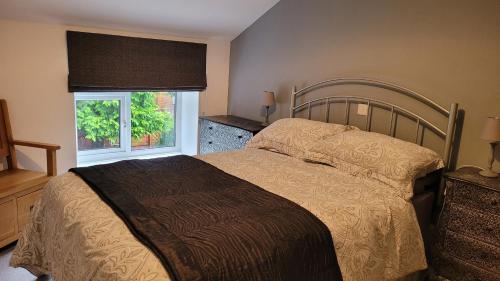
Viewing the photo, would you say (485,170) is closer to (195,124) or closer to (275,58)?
(275,58)

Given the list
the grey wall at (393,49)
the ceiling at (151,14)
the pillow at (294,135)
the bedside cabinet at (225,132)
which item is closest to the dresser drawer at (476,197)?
the grey wall at (393,49)

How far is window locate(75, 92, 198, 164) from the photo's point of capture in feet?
12.4

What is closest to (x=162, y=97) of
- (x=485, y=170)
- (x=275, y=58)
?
(x=275, y=58)

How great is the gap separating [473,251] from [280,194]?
45.4 inches

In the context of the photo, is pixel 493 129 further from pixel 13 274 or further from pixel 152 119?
pixel 152 119

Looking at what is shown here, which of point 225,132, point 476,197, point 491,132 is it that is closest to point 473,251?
point 476,197

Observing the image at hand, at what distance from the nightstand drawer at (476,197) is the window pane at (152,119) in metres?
3.25

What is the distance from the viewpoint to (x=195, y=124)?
14.0ft

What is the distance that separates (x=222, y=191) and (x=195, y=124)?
8.25 ft

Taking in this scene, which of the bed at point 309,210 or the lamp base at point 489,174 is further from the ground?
the lamp base at point 489,174

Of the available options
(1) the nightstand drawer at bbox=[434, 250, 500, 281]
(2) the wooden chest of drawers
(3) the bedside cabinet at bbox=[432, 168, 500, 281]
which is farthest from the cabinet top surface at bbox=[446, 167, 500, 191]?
(2) the wooden chest of drawers

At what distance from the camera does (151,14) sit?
3244mm

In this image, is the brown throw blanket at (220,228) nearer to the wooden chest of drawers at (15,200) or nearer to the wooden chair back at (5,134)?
the wooden chest of drawers at (15,200)

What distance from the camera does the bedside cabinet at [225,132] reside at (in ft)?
11.3
